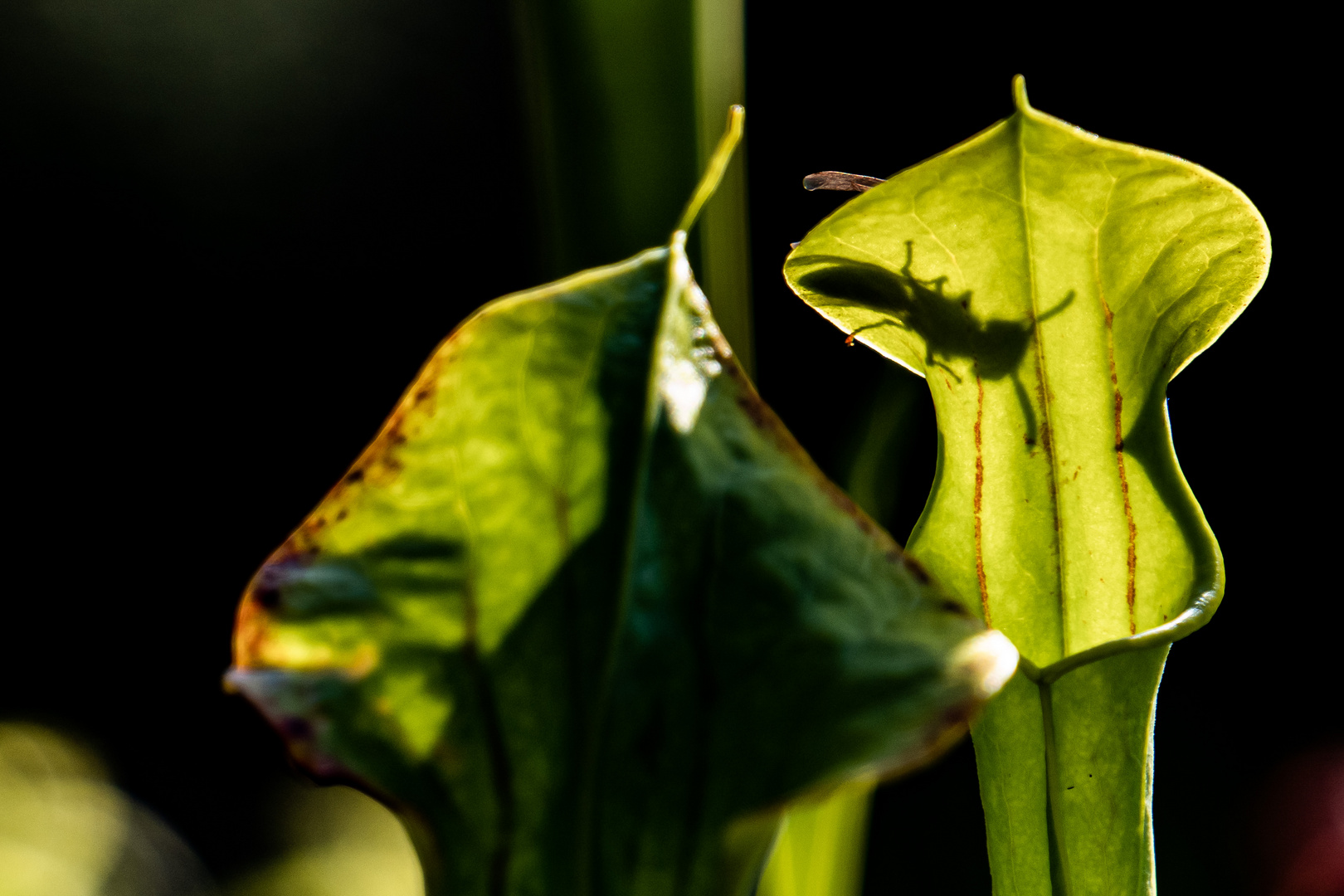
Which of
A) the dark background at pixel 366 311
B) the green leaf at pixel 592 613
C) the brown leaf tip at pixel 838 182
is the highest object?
the brown leaf tip at pixel 838 182

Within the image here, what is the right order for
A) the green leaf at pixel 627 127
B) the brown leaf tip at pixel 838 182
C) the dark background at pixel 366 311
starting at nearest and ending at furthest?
the brown leaf tip at pixel 838 182 < the green leaf at pixel 627 127 < the dark background at pixel 366 311

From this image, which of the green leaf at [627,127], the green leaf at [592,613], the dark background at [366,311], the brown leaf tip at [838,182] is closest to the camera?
the green leaf at [592,613]

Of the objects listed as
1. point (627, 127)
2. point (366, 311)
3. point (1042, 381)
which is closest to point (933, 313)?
point (1042, 381)

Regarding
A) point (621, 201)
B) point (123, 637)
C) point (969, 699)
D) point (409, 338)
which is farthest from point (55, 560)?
point (969, 699)

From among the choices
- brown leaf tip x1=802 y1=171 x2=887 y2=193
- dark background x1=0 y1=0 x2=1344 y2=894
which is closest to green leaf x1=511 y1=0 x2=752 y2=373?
brown leaf tip x1=802 y1=171 x2=887 y2=193

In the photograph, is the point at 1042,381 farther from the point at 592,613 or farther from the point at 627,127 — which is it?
the point at 627,127

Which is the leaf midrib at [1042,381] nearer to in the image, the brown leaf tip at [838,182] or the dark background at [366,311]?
the brown leaf tip at [838,182]

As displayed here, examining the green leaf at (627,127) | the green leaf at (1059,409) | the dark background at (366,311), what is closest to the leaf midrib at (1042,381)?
the green leaf at (1059,409)
